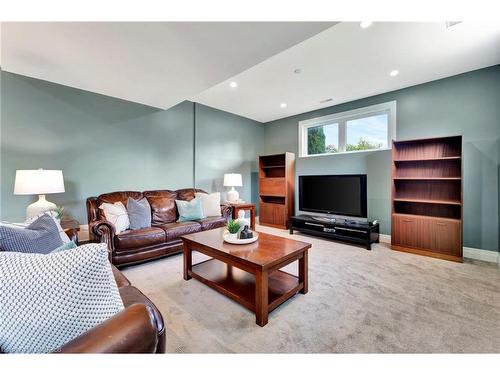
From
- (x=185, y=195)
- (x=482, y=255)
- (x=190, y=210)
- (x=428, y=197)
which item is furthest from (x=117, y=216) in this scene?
(x=482, y=255)

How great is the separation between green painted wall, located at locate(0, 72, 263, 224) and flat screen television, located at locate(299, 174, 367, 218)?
74.7 inches

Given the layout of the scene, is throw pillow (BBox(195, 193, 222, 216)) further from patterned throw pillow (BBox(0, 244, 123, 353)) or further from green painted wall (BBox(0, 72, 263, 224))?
patterned throw pillow (BBox(0, 244, 123, 353))

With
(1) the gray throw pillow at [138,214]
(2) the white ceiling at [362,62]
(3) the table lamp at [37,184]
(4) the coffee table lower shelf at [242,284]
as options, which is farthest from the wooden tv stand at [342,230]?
(3) the table lamp at [37,184]

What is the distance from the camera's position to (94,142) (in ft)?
10.6

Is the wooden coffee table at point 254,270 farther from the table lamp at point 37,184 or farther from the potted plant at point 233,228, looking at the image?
the table lamp at point 37,184

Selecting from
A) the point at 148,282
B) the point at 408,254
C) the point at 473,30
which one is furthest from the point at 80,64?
the point at 408,254

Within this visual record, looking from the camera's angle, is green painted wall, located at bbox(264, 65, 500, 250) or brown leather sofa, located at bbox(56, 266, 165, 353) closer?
brown leather sofa, located at bbox(56, 266, 165, 353)

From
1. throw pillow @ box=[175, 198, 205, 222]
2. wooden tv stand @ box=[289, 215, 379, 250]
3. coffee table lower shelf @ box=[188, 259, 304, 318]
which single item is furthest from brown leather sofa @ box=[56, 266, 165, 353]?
wooden tv stand @ box=[289, 215, 379, 250]

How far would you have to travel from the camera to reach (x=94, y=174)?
3252 mm

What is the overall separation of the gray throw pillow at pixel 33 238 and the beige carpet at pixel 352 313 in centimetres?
93

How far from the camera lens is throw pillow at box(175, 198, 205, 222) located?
332 cm

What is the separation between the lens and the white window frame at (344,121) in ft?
11.8
